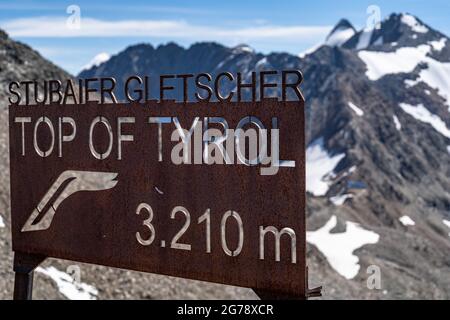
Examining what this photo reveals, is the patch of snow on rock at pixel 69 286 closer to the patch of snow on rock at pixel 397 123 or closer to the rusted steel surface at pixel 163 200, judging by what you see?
the rusted steel surface at pixel 163 200

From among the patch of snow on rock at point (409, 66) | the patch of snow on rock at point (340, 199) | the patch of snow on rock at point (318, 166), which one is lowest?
the patch of snow on rock at point (340, 199)

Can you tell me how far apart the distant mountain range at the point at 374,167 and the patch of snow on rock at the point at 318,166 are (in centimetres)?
22

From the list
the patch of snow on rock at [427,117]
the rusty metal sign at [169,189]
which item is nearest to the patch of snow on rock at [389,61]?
the patch of snow on rock at [427,117]

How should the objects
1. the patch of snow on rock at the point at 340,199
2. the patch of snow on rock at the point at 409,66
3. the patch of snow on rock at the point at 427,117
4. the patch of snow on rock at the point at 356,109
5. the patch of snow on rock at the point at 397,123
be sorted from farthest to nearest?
the patch of snow on rock at the point at 409,66
the patch of snow on rock at the point at 427,117
the patch of snow on rock at the point at 397,123
the patch of snow on rock at the point at 356,109
the patch of snow on rock at the point at 340,199

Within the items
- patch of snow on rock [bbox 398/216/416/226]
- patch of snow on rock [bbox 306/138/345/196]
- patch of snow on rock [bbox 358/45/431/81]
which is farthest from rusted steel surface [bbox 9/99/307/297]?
patch of snow on rock [bbox 358/45/431/81]

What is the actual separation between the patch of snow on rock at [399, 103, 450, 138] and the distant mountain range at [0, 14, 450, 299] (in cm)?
32

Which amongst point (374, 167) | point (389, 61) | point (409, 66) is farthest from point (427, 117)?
point (374, 167)

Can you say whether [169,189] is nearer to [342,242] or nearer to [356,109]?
[342,242]

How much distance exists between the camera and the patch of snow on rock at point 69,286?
18625mm

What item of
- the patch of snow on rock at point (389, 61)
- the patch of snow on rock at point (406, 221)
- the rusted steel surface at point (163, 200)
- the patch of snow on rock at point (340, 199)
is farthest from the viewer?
the patch of snow on rock at point (389, 61)

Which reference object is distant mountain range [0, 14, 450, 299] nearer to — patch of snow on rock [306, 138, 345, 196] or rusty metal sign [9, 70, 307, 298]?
patch of snow on rock [306, 138, 345, 196]

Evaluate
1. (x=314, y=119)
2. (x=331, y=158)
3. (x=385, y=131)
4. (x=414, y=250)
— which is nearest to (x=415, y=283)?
(x=414, y=250)

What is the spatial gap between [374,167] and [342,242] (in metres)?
49.5

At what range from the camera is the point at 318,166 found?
121688 mm
